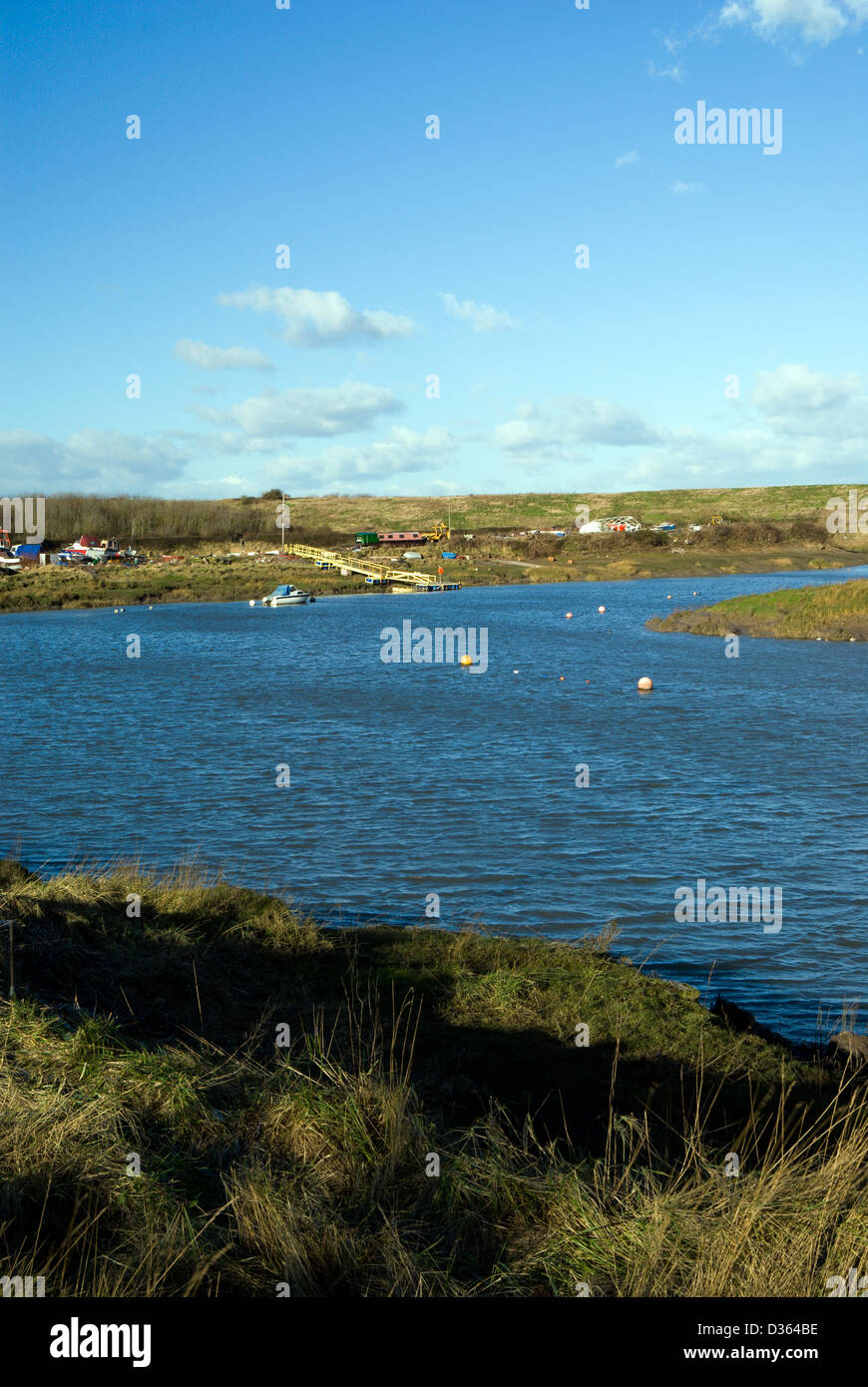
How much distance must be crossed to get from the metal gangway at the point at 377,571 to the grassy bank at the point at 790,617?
39742 mm

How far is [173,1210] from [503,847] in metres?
13.0

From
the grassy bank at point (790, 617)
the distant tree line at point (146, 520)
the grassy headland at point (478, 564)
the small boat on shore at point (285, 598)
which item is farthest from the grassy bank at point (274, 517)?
the grassy bank at point (790, 617)

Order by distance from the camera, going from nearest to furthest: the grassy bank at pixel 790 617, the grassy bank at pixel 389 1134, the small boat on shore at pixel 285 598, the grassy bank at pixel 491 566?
the grassy bank at pixel 389 1134
the grassy bank at pixel 790 617
the small boat on shore at pixel 285 598
the grassy bank at pixel 491 566

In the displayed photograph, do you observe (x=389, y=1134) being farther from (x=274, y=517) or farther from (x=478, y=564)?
(x=274, y=517)

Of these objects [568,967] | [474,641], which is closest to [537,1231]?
[568,967]

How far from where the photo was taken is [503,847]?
724 inches

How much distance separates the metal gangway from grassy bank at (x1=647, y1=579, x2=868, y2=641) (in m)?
39.7

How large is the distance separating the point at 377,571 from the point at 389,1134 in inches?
3945

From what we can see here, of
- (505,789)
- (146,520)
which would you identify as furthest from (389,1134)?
(146,520)

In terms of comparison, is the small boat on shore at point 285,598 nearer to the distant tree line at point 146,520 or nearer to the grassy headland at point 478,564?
the grassy headland at point 478,564

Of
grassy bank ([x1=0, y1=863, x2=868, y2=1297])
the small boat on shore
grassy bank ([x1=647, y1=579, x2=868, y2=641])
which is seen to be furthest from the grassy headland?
grassy bank ([x1=0, y1=863, x2=868, y2=1297])

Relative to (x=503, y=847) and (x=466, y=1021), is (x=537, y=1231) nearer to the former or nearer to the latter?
(x=466, y=1021)

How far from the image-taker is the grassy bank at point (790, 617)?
167 feet

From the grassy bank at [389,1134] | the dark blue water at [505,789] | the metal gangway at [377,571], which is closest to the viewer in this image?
the grassy bank at [389,1134]
